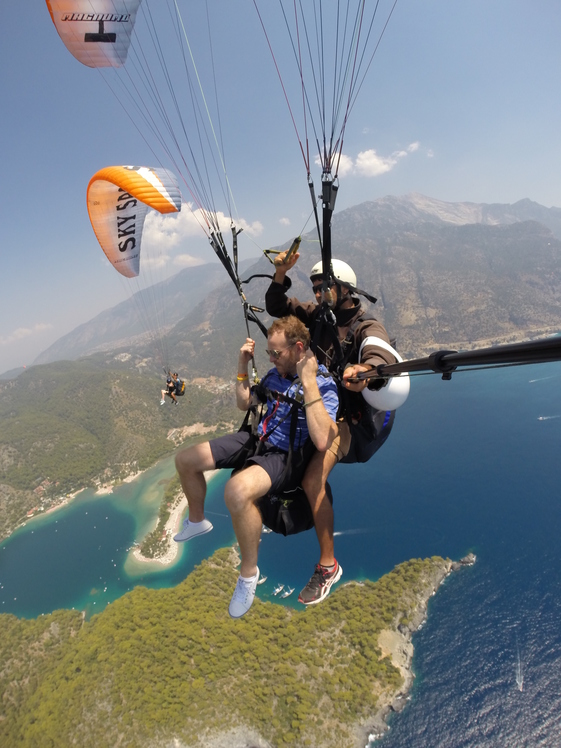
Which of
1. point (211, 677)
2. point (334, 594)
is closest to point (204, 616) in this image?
point (211, 677)

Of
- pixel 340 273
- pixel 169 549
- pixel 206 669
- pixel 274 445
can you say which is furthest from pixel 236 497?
pixel 169 549

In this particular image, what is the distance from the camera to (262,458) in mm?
3934

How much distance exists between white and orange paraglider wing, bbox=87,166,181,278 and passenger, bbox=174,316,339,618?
503 cm

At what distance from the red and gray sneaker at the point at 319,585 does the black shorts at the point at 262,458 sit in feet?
4.21

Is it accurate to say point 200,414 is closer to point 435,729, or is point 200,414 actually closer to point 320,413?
point 435,729

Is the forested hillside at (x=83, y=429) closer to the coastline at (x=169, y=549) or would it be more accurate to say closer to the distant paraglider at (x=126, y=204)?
the coastline at (x=169, y=549)

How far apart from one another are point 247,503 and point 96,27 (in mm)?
8544

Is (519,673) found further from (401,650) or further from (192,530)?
(192,530)

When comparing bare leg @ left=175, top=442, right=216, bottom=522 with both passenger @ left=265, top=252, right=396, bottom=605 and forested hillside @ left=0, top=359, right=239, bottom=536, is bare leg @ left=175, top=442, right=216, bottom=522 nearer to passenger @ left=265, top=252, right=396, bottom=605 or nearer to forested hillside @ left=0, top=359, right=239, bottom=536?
passenger @ left=265, top=252, right=396, bottom=605

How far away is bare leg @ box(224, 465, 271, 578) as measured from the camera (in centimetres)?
354

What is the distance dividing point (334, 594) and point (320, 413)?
38.7 m

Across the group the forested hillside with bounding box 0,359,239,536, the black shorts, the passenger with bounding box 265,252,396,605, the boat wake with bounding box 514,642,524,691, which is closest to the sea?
the boat wake with bounding box 514,642,524,691

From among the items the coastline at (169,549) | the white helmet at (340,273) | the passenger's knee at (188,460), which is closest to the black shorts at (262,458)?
the passenger's knee at (188,460)

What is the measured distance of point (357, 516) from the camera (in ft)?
157
